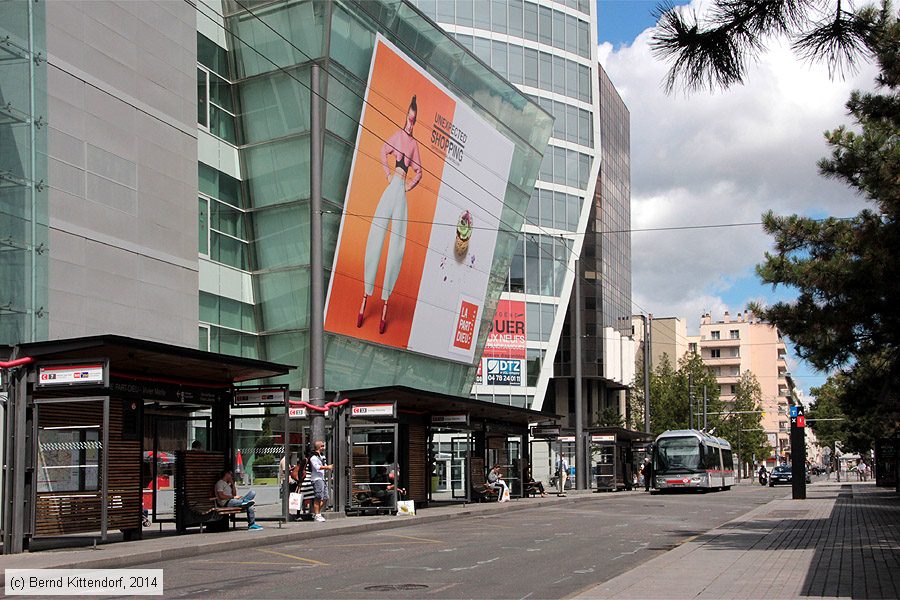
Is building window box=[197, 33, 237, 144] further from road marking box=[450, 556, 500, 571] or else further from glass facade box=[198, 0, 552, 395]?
road marking box=[450, 556, 500, 571]

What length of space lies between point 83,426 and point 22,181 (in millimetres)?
12572

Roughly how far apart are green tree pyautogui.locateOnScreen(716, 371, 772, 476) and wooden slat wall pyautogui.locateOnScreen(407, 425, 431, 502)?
201ft

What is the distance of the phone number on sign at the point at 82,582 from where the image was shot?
12312mm

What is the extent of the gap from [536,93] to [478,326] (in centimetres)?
2997

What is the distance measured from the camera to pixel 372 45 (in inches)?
1518

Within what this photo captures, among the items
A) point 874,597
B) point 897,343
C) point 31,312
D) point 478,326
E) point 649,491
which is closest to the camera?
point 874,597

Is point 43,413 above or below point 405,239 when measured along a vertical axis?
below

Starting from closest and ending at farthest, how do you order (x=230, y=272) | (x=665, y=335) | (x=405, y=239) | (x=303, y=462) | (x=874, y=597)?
(x=874, y=597)
(x=303, y=462)
(x=230, y=272)
(x=405, y=239)
(x=665, y=335)

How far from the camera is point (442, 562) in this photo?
15484 mm

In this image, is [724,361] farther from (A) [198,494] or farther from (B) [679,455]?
(A) [198,494]

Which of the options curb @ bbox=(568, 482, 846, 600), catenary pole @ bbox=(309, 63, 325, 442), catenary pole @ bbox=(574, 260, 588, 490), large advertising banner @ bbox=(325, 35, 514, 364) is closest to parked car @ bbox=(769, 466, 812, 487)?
catenary pole @ bbox=(574, 260, 588, 490)

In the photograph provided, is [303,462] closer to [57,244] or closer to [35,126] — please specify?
[57,244]

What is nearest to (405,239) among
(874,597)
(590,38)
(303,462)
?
(303,462)

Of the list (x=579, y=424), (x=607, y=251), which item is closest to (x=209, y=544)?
(x=579, y=424)
